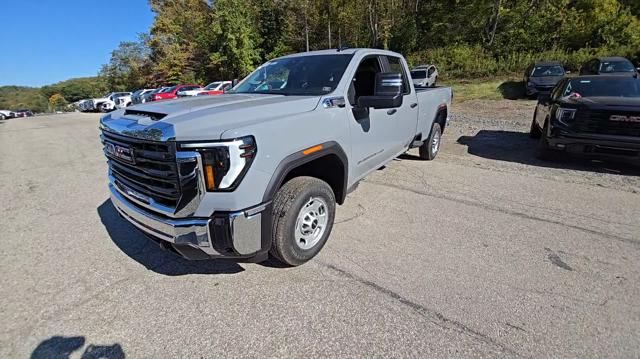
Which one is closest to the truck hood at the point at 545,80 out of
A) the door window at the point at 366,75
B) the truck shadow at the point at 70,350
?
the door window at the point at 366,75

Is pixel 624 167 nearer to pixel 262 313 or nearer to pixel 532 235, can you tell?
pixel 532 235

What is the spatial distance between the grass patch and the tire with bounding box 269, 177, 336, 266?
15.4 meters

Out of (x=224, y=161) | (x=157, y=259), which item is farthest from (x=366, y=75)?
(x=157, y=259)

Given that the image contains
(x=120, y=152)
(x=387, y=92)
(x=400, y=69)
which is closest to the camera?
(x=120, y=152)

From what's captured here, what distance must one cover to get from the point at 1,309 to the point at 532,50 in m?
29.0

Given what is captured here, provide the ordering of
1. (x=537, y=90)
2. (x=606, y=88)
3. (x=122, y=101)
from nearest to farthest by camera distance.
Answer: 1. (x=606, y=88)
2. (x=537, y=90)
3. (x=122, y=101)

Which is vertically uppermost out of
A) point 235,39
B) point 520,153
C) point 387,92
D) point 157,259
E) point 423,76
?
point 235,39

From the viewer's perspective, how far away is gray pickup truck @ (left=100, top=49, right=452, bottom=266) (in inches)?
79.2

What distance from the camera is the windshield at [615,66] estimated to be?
41.2 feet

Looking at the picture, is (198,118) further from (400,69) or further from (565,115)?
(565,115)

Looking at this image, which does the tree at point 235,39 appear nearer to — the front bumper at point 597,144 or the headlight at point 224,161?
the front bumper at point 597,144

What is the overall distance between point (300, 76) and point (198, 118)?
66.4 inches

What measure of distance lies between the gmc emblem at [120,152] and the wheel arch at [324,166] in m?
1.15

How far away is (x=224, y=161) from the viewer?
6.49 feet
